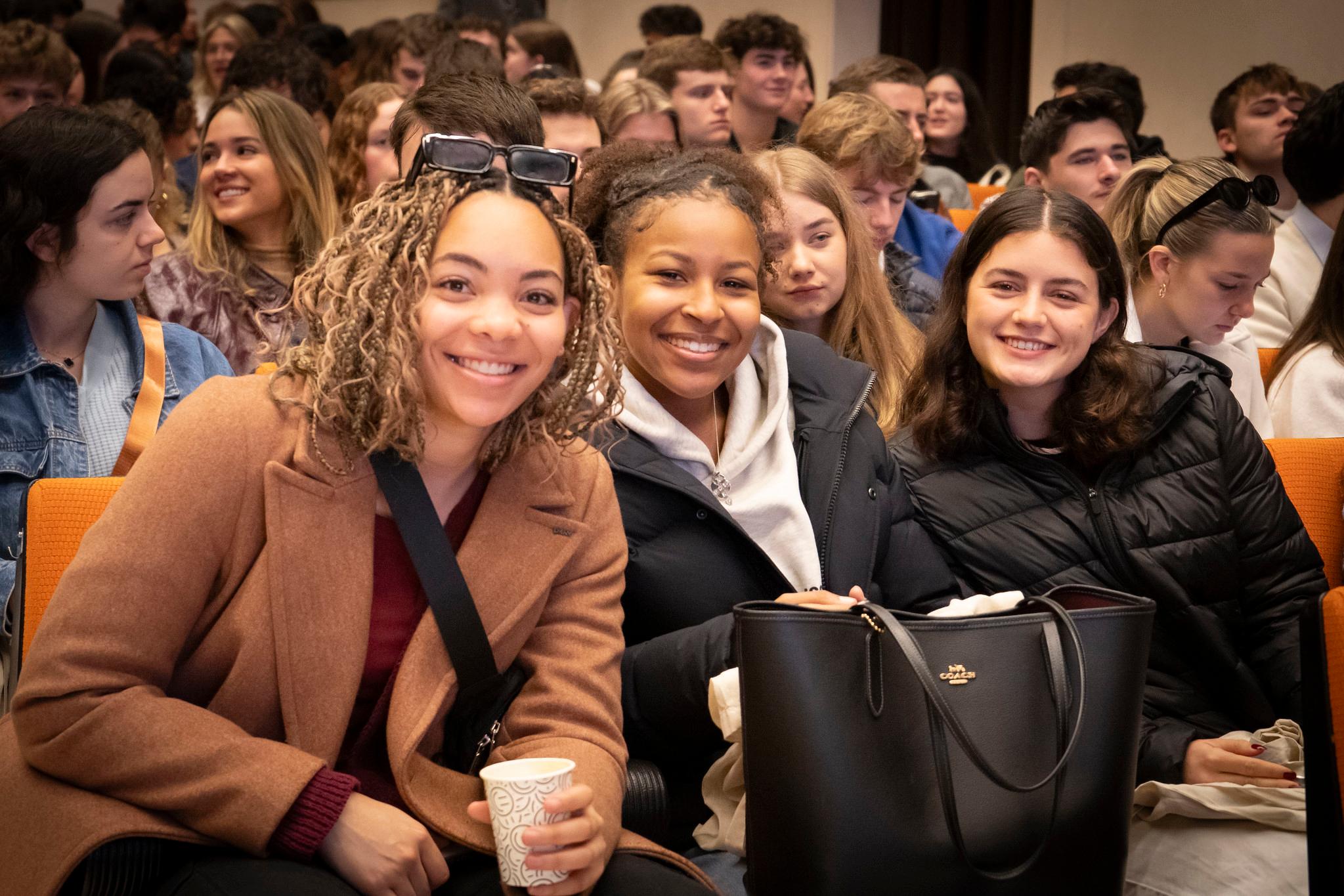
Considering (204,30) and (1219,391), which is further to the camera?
(204,30)

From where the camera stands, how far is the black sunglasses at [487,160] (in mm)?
1714

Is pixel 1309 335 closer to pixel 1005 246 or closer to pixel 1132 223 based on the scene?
pixel 1132 223

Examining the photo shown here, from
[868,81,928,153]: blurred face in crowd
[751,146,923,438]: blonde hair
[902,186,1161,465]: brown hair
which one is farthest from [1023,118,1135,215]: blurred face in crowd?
[902,186,1161,465]: brown hair

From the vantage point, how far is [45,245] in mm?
2701

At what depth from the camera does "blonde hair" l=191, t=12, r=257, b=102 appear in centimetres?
698

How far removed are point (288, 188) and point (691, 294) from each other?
211 centimetres

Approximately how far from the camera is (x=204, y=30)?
7.17 meters

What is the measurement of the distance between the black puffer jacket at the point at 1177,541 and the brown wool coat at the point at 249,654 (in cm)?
89

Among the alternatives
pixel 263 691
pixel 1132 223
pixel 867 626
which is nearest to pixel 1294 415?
pixel 1132 223

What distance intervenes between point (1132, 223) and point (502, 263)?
220 cm

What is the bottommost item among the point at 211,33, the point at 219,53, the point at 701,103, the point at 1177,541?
the point at 1177,541

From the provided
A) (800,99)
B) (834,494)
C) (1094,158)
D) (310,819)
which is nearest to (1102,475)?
(834,494)

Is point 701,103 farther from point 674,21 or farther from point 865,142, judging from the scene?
point 674,21

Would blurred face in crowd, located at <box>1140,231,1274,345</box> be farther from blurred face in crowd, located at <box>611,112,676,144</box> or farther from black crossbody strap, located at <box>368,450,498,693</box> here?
black crossbody strap, located at <box>368,450,498,693</box>
